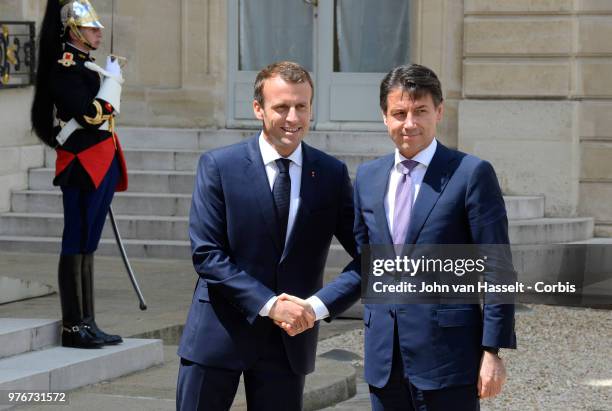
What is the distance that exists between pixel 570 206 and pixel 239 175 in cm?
969

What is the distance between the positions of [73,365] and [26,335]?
1.38ft

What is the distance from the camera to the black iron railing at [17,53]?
14.0 m

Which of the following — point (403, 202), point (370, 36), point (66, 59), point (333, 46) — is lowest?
point (403, 202)

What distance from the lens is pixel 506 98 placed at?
14.2 metres

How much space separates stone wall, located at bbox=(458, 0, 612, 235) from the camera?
14.0m

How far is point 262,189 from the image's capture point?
484 centimetres

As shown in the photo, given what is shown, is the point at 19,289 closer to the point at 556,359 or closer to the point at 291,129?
the point at 556,359

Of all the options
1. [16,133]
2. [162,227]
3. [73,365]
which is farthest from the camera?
[16,133]

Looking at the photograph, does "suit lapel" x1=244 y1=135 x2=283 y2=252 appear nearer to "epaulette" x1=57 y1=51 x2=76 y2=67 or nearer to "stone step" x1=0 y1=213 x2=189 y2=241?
"epaulette" x1=57 y1=51 x2=76 y2=67

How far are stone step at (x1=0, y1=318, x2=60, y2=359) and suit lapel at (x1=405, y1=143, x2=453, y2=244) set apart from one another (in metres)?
3.52

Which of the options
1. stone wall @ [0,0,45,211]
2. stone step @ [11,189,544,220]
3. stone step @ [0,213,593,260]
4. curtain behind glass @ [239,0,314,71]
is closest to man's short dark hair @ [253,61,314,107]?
stone step @ [0,213,593,260]

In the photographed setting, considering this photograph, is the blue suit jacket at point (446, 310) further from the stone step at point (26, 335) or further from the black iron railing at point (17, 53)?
the black iron railing at point (17, 53)

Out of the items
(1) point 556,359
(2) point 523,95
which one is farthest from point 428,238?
(2) point 523,95

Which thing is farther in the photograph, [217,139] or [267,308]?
[217,139]
